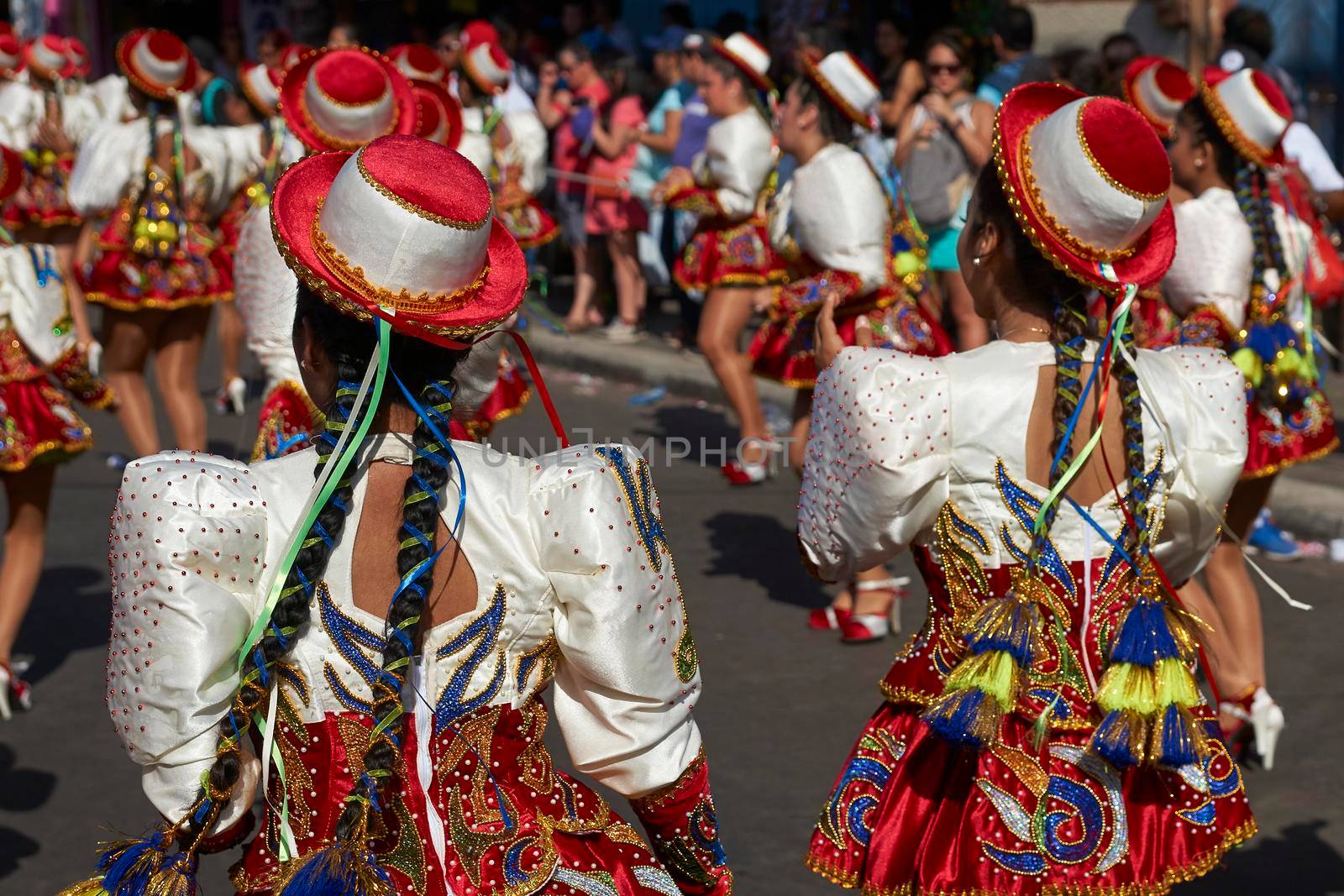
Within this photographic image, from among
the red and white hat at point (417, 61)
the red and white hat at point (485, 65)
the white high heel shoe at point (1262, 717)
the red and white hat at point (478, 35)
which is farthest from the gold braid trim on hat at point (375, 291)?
the red and white hat at point (478, 35)

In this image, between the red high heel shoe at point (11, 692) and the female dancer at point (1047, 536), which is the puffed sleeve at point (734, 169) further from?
the female dancer at point (1047, 536)

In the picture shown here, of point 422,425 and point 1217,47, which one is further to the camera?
point 1217,47

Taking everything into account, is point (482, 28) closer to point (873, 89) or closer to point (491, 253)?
point (873, 89)

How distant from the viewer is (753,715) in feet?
17.3

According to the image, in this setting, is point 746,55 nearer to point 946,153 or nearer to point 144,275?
point 946,153

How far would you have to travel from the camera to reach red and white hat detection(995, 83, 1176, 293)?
278cm

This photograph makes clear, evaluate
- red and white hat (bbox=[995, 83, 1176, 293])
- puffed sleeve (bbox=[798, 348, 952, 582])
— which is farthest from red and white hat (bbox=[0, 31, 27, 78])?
red and white hat (bbox=[995, 83, 1176, 293])

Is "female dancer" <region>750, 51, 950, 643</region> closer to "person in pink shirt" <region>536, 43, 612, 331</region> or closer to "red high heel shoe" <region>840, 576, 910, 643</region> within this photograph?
"red high heel shoe" <region>840, 576, 910, 643</region>

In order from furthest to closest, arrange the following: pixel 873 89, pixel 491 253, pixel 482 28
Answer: pixel 482 28 → pixel 873 89 → pixel 491 253

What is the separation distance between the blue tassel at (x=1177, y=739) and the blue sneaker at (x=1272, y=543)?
4148 mm

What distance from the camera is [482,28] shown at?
31.3 feet

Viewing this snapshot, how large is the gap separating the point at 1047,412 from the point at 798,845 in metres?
1.89

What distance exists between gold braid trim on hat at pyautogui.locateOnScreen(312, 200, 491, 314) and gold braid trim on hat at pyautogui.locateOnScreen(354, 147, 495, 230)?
8 cm

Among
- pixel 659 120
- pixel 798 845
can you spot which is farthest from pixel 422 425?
pixel 659 120
